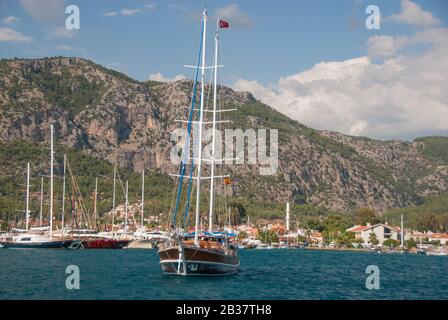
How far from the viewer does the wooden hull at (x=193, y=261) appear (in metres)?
51.4

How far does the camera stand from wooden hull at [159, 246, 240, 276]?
5141cm

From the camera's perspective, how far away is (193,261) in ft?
169

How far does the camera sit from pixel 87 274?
57.6m

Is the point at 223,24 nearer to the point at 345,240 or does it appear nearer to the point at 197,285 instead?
the point at 197,285

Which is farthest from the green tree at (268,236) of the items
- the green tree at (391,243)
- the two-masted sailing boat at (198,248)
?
the two-masted sailing boat at (198,248)

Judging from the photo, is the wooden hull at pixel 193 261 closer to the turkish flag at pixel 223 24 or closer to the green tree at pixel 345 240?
the turkish flag at pixel 223 24

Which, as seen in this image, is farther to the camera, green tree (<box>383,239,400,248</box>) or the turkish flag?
green tree (<box>383,239,400,248</box>)

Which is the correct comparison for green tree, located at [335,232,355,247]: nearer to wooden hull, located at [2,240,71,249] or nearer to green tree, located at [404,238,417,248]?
green tree, located at [404,238,417,248]

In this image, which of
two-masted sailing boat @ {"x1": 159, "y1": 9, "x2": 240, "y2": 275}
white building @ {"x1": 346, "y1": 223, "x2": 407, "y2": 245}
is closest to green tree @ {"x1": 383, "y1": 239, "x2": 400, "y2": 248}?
white building @ {"x1": 346, "y1": 223, "x2": 407, "y2": 245}

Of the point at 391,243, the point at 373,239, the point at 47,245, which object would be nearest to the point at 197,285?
the point at 47,245
